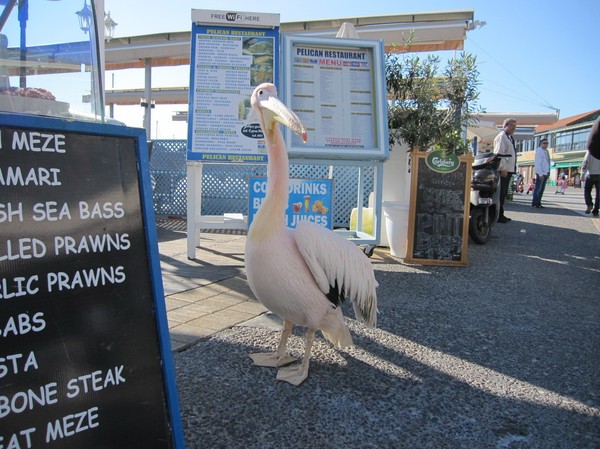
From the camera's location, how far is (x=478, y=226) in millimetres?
Answer: 7246

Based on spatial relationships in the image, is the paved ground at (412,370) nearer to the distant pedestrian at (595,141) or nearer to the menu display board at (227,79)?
the menu display board at (227,79)

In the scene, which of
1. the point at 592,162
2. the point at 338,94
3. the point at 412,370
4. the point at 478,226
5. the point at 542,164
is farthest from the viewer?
the point at 542,164

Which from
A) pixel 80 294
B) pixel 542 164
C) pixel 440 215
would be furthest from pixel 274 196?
pixel 542 164

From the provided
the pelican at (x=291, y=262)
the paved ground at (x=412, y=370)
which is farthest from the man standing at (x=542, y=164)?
the pelican at (x=291, y=262)

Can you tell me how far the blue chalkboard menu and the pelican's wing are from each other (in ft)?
3.47

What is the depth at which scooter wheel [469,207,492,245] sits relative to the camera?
7.18 meters

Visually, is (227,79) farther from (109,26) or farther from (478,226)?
(109,26)

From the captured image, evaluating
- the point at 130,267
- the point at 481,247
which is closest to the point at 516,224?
the point at 481,247

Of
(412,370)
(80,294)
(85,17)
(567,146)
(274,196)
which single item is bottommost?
(412,370)

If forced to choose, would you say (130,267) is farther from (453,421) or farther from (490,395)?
(490,395)

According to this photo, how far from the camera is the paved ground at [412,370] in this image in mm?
Answer: 2168

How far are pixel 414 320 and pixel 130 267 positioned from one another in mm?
2680

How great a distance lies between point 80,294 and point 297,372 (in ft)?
5.06

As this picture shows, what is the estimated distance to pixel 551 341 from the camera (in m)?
3.38
